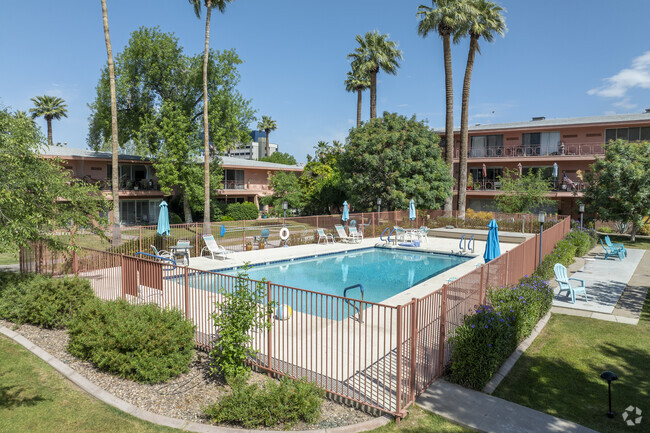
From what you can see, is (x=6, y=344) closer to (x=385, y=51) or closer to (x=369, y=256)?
(x=369, y=256)

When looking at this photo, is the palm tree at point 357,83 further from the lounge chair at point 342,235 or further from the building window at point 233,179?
the lounge chair at point 342,235

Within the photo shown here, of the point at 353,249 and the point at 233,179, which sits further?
the point at 233,179

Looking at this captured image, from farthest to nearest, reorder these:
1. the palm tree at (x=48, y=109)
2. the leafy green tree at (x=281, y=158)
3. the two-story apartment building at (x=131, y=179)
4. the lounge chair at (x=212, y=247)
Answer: the leafy green tree at (x=281, y=158) < the palm tree at (x=48, y=109) < the two-story apartment building at (x=131, y=179) < the lounge chair at (x=212, y=247)

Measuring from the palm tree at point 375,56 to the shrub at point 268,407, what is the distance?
34434 mm

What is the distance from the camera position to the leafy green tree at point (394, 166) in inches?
1200

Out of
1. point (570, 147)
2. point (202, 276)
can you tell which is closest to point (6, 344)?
point (202, 276)

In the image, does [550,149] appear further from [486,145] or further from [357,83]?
[357,83]

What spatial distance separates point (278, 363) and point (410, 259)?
15.8 m

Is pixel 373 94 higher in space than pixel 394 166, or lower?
higher

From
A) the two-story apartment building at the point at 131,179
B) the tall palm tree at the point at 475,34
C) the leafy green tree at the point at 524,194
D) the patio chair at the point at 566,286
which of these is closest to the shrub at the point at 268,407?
the patio chair at the point at 566,286

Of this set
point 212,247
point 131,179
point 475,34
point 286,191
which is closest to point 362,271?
point 212,247

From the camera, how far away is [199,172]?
32250 mm

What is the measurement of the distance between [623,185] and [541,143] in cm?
1234

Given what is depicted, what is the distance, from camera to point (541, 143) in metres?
37.2
